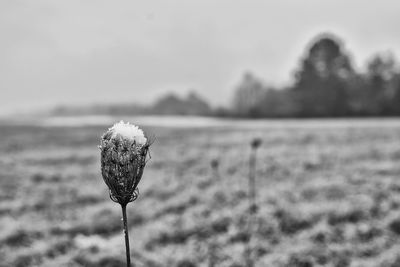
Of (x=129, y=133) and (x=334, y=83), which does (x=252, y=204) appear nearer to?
(x=129, y=133)

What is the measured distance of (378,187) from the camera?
31.1 ft

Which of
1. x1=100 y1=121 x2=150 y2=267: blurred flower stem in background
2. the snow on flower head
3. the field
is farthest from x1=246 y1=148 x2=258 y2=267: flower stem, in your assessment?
the snow on flower head

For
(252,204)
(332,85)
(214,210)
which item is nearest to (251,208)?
(252,204)

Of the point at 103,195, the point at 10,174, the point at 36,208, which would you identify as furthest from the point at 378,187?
the point at 10,174

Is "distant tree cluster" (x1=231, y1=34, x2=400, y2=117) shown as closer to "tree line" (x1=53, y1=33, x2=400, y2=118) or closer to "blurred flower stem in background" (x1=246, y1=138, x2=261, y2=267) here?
"tree line" (x1=53, y1=33, x2=400, y2=118)

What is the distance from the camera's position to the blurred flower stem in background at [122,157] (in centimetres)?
344

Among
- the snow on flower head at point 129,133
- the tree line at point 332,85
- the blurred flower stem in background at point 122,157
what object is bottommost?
the blurred flower stem in background at point 122,157

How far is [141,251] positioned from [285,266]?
278 cm

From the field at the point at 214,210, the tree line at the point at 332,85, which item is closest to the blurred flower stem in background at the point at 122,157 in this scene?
the field at the point at 214,210

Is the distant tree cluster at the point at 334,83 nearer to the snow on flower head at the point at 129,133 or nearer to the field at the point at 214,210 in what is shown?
the field at the point at 214,210

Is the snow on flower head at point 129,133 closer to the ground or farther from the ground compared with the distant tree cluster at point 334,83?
closer to the ground

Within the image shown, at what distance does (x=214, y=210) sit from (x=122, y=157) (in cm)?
601

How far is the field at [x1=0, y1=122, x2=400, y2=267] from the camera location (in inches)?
272

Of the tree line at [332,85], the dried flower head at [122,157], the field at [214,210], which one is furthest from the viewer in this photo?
the tree line at [332,85]
